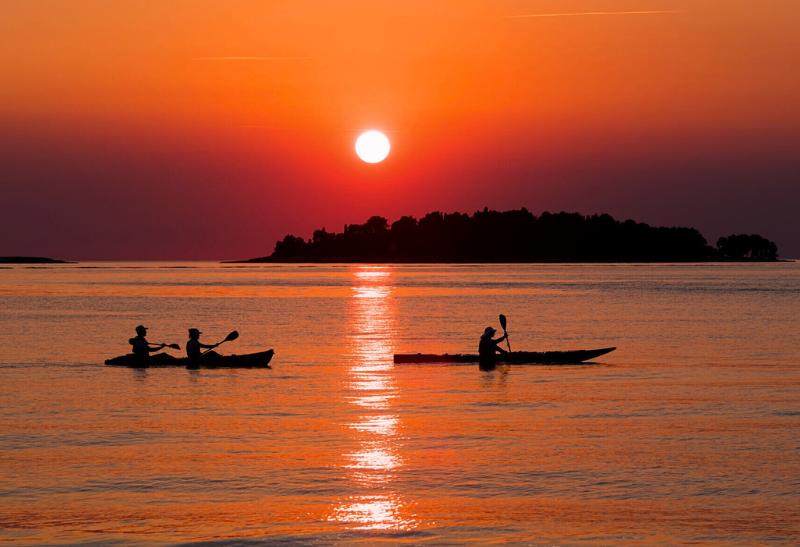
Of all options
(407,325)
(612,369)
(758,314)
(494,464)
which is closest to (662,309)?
(758,314)

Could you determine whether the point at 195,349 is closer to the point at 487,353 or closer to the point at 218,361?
the point at 218,361

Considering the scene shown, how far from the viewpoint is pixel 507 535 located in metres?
18.3

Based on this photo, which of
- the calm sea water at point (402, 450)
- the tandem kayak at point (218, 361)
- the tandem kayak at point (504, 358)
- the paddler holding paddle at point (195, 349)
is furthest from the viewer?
the tandem kayak at point (504, 358)

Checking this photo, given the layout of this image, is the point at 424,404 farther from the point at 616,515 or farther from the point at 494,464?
the point at 616,515

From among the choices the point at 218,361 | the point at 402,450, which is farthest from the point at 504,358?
the point at 402,450

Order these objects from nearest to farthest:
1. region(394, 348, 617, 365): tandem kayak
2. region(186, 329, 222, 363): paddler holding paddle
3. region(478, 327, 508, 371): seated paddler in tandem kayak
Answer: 1. region(186, 329, 222, 363): paddler holding paddle
2. region(478, 327, 508, 371): seated paddler in tandem kayak
3. region(394, 348, 617, 365): tandem kayak

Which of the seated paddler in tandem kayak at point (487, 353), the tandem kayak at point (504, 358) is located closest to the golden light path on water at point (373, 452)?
the tandem kayak at point (504, 358)

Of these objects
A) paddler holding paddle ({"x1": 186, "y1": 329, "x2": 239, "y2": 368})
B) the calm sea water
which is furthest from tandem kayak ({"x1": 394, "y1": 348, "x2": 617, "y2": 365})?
paddler holding paddle ({"x1": 186, "y1": 329, "x2": 239, "y2": 368})

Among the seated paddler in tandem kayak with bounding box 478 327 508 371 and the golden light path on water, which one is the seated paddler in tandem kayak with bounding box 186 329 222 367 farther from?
the seated paddler in tandem kayak with bounding box 478 327 508 371

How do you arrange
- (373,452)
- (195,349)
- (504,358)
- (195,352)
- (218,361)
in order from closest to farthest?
(373,452) → (195,349) → (195,352) → (218,361) → (504,358)

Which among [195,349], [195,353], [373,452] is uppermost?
[195,349]

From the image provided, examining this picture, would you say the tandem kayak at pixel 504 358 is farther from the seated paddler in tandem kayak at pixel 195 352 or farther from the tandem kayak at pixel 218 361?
the seated paddler in tandem kayak at pixel 195 352

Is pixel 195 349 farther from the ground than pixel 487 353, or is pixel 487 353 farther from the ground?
pixel 195 349

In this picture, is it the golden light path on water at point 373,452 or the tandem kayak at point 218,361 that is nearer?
the golden light path on water at point 373,452
